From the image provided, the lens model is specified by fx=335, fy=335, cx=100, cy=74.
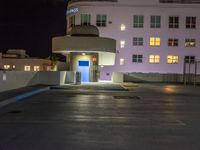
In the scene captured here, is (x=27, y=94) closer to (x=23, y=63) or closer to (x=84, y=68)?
(x=84, y=68)

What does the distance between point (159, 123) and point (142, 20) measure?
141 ft

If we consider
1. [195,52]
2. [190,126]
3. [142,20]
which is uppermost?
[142,20]

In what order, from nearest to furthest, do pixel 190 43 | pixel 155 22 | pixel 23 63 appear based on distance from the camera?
pixel 155 22 → pixel 190 43 → pixel 23 63

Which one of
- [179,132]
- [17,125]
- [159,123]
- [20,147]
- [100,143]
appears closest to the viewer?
[20,147]

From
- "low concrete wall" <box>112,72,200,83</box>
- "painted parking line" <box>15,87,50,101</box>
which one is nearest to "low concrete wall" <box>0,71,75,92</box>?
"painted parking line" <box>15,87,50,101</box>

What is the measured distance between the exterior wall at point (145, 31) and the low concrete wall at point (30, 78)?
56.4ft

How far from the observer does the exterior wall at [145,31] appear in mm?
52688

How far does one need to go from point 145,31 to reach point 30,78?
92.2 feet

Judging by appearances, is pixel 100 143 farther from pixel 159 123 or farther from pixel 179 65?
pixel 179 65

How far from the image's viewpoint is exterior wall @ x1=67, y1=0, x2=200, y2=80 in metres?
52.7

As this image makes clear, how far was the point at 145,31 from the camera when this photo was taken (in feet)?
175

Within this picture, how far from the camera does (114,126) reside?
35.2 ft

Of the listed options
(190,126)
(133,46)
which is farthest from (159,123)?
(133,46)

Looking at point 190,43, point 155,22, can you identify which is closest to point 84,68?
point 155,22
